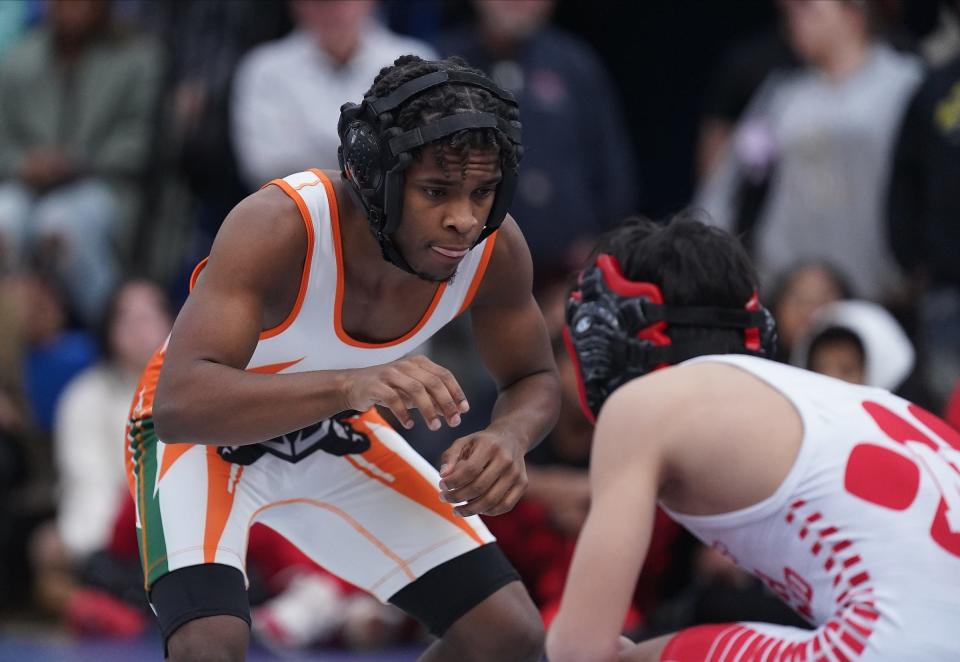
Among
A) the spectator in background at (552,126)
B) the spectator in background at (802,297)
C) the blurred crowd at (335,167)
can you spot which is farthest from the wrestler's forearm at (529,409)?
the spectator in background at (552,126)

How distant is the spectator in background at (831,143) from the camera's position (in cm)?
604

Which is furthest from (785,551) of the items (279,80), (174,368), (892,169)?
(279,80)

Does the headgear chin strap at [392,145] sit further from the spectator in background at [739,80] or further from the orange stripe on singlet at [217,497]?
the spectator in background at [739,80]

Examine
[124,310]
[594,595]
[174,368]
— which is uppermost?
[174,368]

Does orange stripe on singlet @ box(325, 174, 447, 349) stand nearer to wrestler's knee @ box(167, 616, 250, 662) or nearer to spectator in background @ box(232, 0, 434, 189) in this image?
wrestler's knee @ box(167, 616, 250, 662)

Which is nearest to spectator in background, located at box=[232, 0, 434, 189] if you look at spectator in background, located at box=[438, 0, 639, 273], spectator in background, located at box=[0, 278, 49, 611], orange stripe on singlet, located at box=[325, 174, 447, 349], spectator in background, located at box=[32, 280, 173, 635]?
spectator in background, located at box=[438, 0, 639, 273]

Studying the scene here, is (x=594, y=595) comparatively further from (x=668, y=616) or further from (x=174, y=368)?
(x=668, y=616)

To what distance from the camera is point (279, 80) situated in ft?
20.9

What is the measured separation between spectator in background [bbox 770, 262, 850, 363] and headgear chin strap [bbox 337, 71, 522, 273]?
2.99 meters

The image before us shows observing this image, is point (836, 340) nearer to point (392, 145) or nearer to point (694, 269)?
point (694, 269)

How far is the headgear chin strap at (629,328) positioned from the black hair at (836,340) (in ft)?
6.77

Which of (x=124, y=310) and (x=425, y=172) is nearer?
(x=425, y=172)

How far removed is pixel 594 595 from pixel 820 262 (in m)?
3.40

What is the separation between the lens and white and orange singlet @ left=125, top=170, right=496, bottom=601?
10.1 ft
